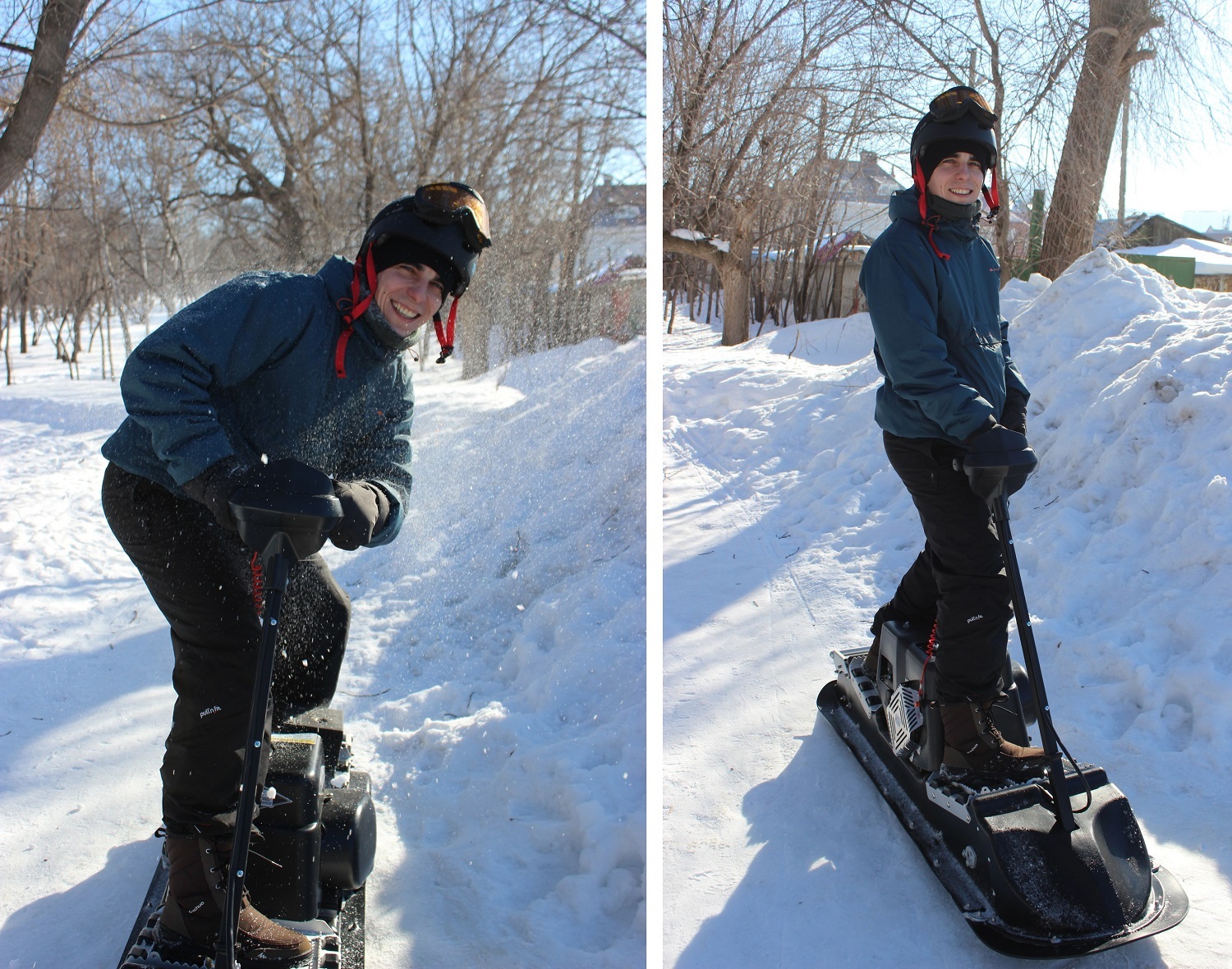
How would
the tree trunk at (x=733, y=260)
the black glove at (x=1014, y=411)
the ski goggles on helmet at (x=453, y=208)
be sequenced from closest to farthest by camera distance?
the ski goggles on helmet at (x=453, y=208)
the black glove at (x=1014, y=411)
the tree trunk at (x=733, y=260)

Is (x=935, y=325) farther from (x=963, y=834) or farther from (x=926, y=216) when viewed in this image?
(x=963, y=834)

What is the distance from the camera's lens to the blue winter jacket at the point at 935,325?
2.32 metres

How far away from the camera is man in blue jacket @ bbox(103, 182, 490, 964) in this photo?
182cm

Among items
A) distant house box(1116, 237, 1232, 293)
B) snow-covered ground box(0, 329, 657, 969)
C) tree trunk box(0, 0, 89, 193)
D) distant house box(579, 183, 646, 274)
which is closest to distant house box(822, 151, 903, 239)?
distant house box(579, 183, 646, 274)

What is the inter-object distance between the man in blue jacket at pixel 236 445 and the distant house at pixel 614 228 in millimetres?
5964

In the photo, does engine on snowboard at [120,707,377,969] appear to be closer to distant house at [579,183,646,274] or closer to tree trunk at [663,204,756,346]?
distant house at [579,183,646,274]

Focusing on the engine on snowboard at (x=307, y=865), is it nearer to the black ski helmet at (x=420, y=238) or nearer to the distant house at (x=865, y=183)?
the black ski helmet at (x=420, y=238)

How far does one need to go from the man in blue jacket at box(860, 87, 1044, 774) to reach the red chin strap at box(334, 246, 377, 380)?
1.33m

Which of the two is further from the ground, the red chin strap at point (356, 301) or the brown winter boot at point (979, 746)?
the red chin strap at point (356, 301)

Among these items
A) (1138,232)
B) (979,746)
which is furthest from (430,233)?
(1138,232)

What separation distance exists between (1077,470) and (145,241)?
1474 centimetres

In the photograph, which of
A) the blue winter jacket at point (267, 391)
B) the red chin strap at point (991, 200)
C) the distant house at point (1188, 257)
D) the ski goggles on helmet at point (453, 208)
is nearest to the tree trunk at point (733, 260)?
the distant house at point (1188, 257)

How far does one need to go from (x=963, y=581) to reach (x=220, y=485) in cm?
180

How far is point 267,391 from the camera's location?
204 centimetres
